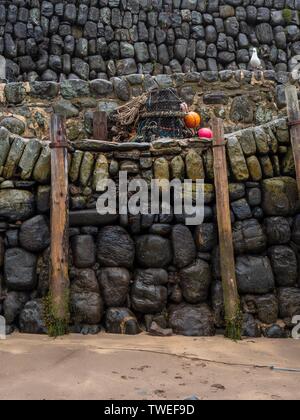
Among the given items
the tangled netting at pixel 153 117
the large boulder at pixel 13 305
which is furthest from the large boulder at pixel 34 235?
the tangled netting at pixel 153 117

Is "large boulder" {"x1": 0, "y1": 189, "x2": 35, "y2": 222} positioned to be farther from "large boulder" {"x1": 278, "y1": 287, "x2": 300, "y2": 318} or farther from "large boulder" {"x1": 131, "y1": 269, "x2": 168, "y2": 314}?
"large boulder" {"x1": 278, "y1": 287, "x2": 300, "y2": 318}

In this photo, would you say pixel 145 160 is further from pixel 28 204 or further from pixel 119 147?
pixel 28 204

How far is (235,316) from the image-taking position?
3.87 m

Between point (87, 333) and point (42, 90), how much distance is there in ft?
10.3

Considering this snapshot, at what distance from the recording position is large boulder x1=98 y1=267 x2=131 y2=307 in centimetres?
400

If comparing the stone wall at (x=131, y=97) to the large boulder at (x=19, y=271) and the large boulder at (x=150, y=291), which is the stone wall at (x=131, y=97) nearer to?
the large boulder at (x=19, y=271)

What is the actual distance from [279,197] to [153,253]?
1378 millimetres

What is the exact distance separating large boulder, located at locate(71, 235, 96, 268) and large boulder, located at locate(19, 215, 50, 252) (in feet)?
0.88

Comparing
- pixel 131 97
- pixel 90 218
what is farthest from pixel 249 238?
pixel 131 97

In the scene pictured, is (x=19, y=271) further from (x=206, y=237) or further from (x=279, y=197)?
(x=279, y=197)

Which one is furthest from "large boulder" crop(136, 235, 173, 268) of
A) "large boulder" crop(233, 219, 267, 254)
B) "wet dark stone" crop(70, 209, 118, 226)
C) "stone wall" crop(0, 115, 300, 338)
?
"large boulder" crop(233, 219, 267, 254)

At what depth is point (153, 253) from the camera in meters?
4.08

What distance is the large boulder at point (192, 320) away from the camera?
154 inches

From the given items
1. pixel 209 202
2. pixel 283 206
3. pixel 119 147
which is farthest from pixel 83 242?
pixel 283 206
